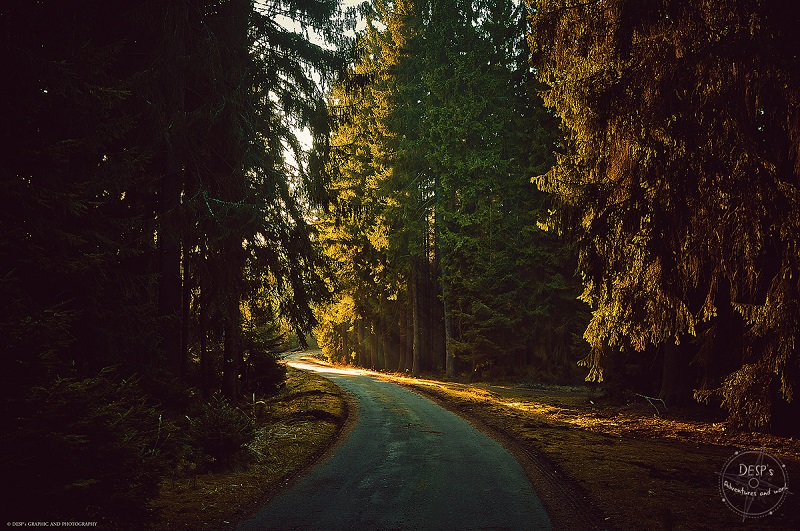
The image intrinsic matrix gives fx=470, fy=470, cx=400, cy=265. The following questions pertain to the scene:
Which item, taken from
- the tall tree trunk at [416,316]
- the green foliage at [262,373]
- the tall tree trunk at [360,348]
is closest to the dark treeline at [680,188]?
the green foliage at [262,373]

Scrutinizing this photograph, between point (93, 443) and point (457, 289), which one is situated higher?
point (457, 289)

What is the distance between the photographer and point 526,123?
26.7 m

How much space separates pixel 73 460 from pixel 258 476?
5.25m

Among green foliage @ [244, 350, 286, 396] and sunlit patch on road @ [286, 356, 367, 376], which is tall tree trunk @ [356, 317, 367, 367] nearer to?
sunlit patch on road @ [286, 356, 367, 376]

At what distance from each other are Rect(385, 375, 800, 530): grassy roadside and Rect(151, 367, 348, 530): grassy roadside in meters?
4.92

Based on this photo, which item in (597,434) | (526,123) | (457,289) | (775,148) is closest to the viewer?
(775,148)

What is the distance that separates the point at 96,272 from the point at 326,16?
947 centimetres

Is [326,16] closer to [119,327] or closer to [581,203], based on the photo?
[581,203]

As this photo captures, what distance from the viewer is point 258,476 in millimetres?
8797

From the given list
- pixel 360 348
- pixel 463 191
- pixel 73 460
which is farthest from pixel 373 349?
pixel 73 460

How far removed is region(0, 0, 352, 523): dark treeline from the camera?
4188 mm

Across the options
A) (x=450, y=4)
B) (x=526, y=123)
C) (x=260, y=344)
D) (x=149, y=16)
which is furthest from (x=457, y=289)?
(x=149, y=16)

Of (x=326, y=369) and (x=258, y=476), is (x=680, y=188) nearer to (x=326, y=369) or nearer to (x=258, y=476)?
(x=258, y=476)

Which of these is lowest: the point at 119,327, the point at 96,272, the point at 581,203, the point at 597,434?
the point at 597,434
